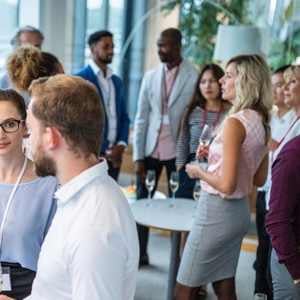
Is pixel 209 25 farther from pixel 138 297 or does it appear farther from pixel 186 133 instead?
pixel 138 297

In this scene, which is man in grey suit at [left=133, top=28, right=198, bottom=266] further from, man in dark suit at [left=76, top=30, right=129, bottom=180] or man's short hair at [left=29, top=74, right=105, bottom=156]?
man's short hair at [left=29, top=74, right=105, bottom=156]

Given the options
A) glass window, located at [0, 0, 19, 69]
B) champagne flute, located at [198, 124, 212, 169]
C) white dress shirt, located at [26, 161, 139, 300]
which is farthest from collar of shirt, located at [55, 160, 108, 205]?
glass window, located at [0, 0, 19, 69]

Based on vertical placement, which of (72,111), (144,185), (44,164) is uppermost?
(72,111)

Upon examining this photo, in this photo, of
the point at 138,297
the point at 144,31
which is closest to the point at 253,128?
the point at 138,297

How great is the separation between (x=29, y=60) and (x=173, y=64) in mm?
1359

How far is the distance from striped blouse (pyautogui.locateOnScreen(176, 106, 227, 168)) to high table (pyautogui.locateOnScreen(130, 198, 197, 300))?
51 cm

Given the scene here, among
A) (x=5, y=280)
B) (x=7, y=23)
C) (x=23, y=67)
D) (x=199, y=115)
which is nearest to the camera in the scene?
(x=5, y=280)

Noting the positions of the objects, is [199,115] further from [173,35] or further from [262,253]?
[262,253]

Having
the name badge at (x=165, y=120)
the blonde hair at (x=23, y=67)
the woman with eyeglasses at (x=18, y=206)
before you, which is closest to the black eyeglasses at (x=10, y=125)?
the woman with eyeglasses at (x=18, y=206)

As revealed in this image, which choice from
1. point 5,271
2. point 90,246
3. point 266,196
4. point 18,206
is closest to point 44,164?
point 90,246

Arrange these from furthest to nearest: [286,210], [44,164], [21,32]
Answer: [21,32] → [286,210] → [44,164]

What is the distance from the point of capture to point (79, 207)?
3.88ft

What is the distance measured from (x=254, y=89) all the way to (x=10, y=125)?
101 centimetres

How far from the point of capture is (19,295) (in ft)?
5.83
